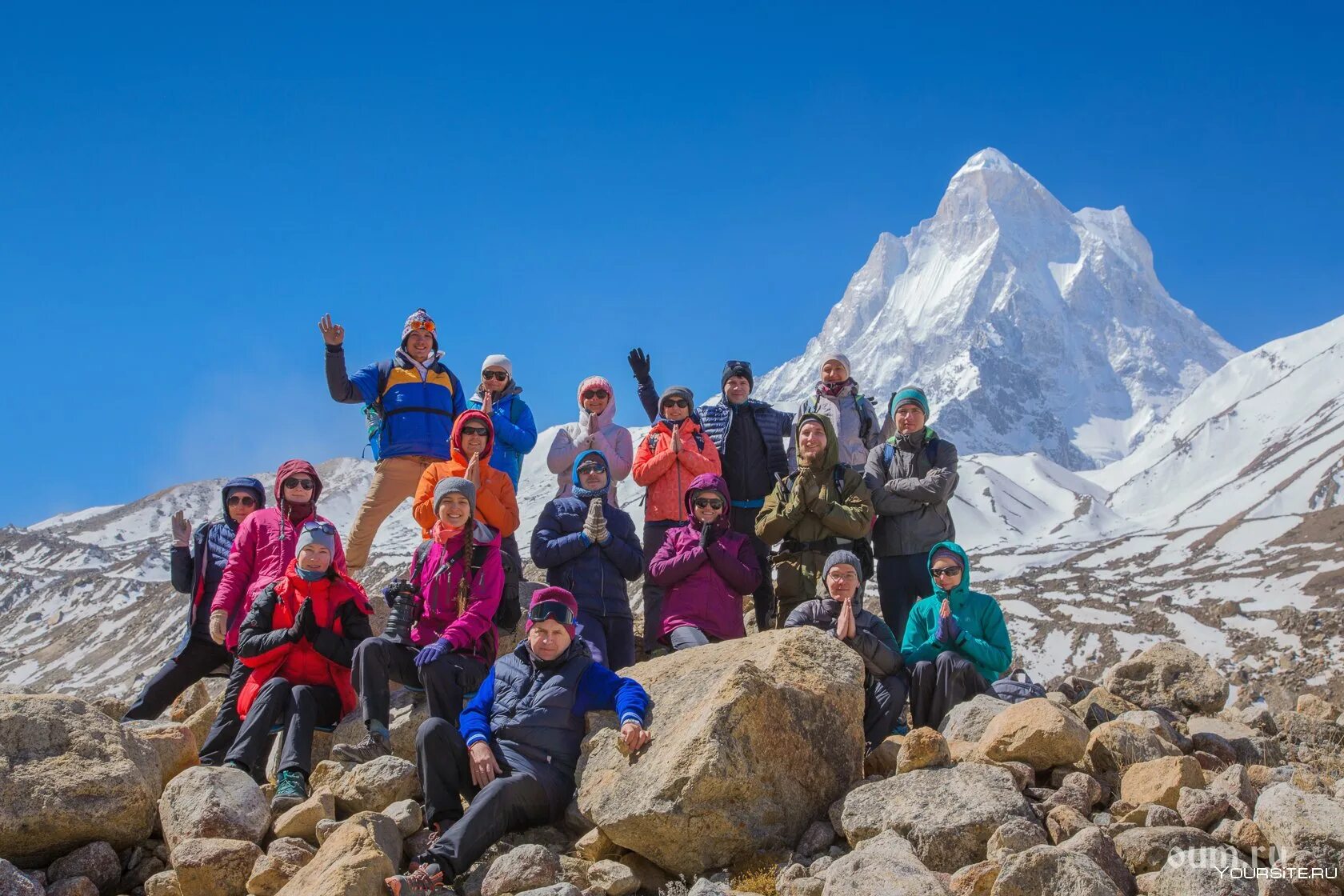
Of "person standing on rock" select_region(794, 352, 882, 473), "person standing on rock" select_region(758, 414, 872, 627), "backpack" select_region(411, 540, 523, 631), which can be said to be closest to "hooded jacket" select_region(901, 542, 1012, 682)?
"person standing on rock" select_region(758, 414, 872, 627)

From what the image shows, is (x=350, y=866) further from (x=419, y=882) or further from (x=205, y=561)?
(x=205, y=561)

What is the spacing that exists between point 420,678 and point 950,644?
13.9 ft

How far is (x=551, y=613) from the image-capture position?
7.14 m

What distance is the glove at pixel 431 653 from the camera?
24.8 feet

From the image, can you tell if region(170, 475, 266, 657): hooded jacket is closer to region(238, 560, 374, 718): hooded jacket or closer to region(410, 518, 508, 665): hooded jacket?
region(238, 560, 374, 718): hooded jacket

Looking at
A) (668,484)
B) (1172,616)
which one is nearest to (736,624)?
(668,484)

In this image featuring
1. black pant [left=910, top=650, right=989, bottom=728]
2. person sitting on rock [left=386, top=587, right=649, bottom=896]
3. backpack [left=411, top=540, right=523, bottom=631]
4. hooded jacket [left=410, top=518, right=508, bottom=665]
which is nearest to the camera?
person sitting on rock [left=386, top=587, right=649, bottom=896]

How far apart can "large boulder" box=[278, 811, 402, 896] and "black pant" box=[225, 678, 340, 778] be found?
4.59ft

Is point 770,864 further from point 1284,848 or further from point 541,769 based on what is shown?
point 1284,848

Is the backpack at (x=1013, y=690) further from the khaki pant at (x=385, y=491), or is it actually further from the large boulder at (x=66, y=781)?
the large boulder at (x=66, y=781)

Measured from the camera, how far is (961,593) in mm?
8805

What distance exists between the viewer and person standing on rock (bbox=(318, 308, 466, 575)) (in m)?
10.9

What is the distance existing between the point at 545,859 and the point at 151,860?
9.57 feet

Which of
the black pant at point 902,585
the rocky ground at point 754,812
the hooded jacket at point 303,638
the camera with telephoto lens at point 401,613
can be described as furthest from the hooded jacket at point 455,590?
the black pant at point 902,585
